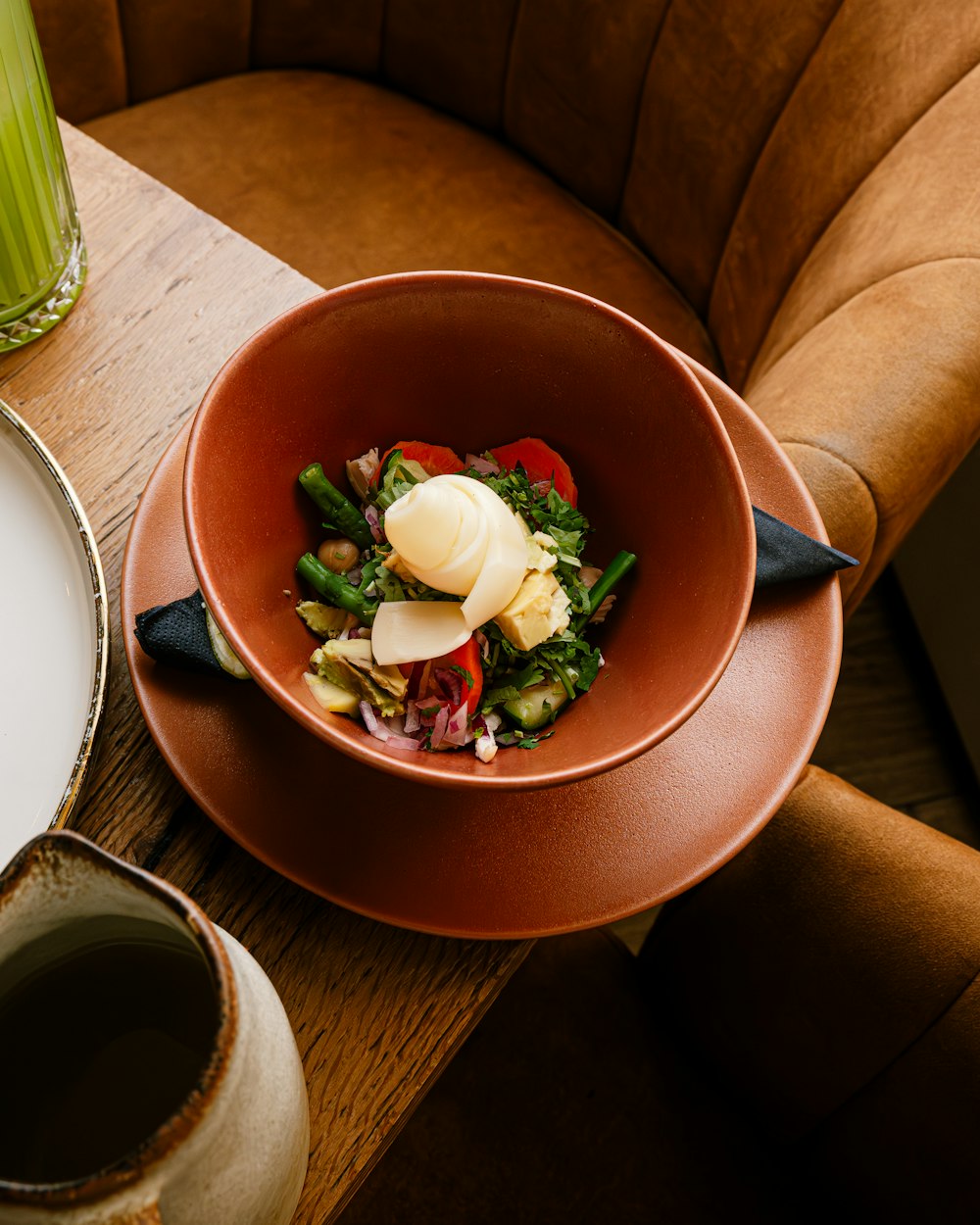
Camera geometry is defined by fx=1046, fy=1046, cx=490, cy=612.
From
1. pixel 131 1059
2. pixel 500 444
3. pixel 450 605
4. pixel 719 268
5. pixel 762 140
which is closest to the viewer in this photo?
pixel 131 1059

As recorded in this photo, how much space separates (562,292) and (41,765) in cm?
45

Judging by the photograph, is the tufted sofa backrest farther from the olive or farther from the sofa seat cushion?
the olive

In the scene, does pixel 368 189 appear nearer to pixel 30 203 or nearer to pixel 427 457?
pixel 30 203

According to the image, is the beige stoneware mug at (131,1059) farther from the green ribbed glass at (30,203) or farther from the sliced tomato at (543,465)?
the green ribbed glass at (30,203)

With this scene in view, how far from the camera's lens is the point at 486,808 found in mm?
653

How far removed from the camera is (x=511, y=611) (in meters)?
0.64

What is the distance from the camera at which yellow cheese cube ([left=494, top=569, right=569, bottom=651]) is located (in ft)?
2.12

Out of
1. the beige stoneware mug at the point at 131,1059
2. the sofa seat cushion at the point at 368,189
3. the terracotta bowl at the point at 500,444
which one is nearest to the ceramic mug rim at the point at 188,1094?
the beige stoneware mug at the point at 131,1059

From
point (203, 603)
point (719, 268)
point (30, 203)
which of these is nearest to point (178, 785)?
point (203, 603)

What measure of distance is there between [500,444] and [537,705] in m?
0.21

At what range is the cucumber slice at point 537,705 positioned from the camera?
2.16 ft

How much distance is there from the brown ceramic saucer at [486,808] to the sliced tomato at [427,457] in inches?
6.5

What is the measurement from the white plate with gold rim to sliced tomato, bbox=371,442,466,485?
0.68 feet

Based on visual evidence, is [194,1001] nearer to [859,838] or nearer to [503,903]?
[503,903]
